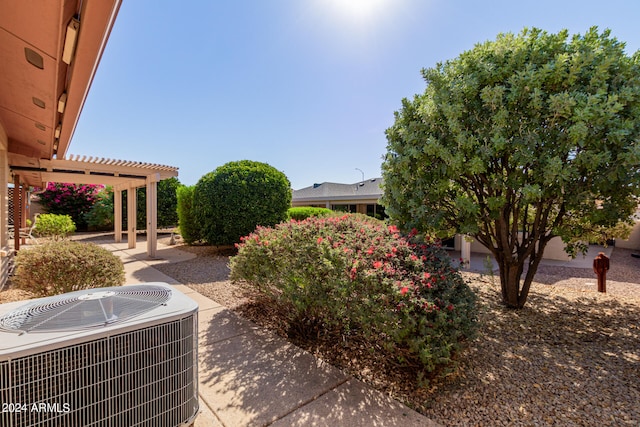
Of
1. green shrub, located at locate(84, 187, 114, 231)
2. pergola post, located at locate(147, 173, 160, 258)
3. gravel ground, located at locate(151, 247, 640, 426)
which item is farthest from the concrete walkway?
green shrub, located at locate(84, 187, 114, 231)

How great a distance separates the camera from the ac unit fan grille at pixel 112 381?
1359mm

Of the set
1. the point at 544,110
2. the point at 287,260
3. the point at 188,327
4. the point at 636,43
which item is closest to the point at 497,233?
the point at 544,110

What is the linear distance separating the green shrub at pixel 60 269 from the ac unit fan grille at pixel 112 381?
3.73m

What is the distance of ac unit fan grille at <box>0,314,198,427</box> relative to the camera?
1359mm

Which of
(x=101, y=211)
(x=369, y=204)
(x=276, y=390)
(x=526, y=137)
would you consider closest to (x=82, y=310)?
(x=276, y=390)

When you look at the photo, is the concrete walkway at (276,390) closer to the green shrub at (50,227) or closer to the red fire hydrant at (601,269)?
the red fire hydrant at (601,269)

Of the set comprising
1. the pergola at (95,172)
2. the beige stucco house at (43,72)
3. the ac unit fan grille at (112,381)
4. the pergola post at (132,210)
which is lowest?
the ac unit fan grille at (112,381)

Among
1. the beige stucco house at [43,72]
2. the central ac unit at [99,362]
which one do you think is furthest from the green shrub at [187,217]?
the central ac unit at [99,362]

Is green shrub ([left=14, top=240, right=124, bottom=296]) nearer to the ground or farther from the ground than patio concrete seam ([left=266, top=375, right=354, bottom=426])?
farther from the ground

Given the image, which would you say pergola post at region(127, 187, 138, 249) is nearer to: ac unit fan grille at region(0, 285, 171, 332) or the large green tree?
ac unit fan grille at region(0, 285, 171, 332)

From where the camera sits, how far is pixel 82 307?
182 cm

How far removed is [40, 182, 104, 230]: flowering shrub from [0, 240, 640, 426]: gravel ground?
18983mm

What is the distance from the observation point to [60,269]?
4.26 m

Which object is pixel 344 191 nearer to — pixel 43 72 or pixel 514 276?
pixel 514 276
